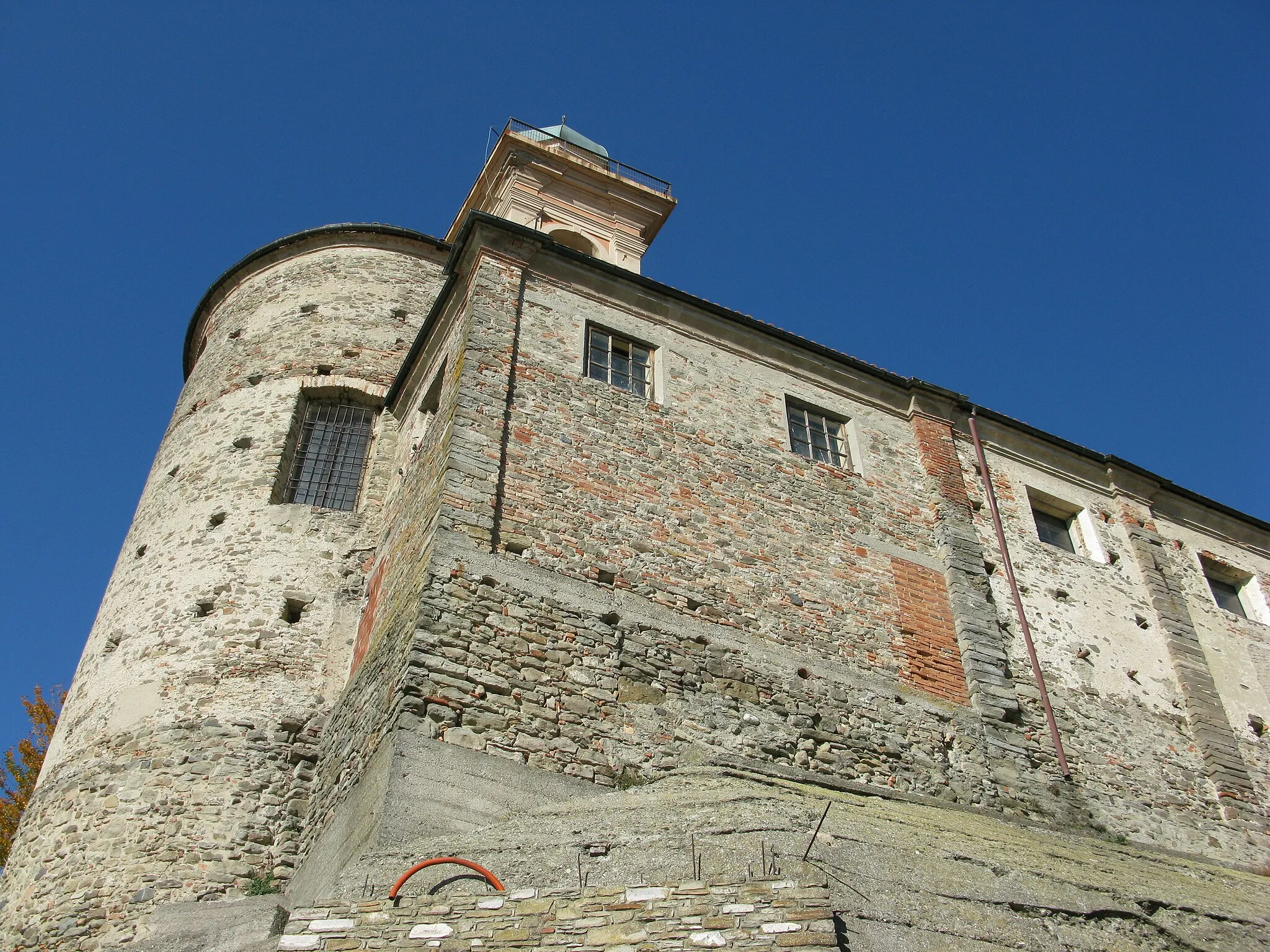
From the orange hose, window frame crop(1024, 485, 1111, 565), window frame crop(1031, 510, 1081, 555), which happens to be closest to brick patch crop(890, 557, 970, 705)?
window frame crop(1031, 510, 1081, 555)

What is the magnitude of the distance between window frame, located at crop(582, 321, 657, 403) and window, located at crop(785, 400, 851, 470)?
2.01 meters

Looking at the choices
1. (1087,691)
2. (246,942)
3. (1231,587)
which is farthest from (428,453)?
(1231,587)

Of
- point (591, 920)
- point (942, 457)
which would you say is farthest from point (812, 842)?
point (942, 457)

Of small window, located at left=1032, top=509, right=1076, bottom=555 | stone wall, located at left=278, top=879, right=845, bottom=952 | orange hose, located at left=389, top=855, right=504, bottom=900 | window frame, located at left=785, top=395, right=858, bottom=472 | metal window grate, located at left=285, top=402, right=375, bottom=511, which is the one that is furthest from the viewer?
small window, located at left=1032, top=509, right=1076, bottom=555

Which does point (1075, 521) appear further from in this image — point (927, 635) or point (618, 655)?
point (618, 655)

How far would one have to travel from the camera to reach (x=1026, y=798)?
13.0 metres

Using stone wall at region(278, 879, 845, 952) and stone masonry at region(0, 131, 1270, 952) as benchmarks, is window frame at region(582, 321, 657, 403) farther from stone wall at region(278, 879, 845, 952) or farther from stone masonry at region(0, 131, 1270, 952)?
stone wall at region(278, 879, 845, 952)

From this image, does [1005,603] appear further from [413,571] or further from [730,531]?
[413,571]

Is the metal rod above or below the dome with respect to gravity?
below

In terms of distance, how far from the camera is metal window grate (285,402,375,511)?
16344mm

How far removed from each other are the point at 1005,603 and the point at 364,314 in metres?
10.7

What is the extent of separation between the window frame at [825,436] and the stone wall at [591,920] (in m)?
8.60

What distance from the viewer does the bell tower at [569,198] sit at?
2359 cm

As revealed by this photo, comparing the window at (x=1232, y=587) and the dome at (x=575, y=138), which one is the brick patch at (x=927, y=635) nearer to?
the window at (x=1232, y=587)
